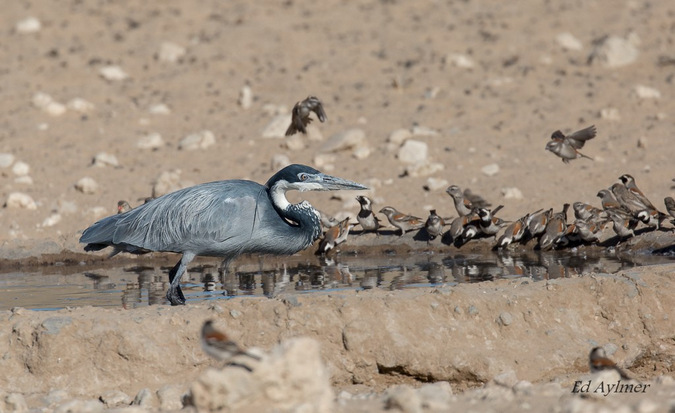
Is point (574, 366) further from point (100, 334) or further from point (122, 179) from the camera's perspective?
point (122, 179)

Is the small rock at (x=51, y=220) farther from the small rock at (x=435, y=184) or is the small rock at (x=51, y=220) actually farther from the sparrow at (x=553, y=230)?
the sparrow at (x=553, y=230)

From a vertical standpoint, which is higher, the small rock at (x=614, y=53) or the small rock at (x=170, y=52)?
the small rock at (x=170, y=52)

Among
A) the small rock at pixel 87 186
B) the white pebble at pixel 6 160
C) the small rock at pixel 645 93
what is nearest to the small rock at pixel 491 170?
the small rock at pixel 645 93

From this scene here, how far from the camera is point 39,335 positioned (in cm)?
801

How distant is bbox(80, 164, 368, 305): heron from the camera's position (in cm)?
1001

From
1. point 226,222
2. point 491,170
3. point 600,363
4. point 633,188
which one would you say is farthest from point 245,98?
point 600,363

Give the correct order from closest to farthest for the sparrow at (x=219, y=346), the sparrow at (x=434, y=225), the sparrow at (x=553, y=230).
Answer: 1. the sparrow at (x=219, y=346)
2. the sparrow at (x=553, y=230)
3. the sparrow at (x=434, y=225)

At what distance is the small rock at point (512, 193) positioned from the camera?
1430 cm

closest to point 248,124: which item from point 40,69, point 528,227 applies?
point 40,69

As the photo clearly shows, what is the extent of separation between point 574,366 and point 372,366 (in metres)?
1.56

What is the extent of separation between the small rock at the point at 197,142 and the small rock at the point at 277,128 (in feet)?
2.84

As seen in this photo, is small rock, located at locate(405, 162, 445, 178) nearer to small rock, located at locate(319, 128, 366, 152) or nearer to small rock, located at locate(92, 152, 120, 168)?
small rock, located at locate(319, 128, 366, 152)

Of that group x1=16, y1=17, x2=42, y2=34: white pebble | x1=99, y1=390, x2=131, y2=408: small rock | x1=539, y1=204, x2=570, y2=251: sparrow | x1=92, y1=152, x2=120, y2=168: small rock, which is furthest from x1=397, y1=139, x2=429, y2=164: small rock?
x1=16, y1=17, x2=42, y2=34: white pebble

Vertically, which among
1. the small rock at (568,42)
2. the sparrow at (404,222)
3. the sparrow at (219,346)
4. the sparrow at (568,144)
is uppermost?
the small rock at (568,42)
